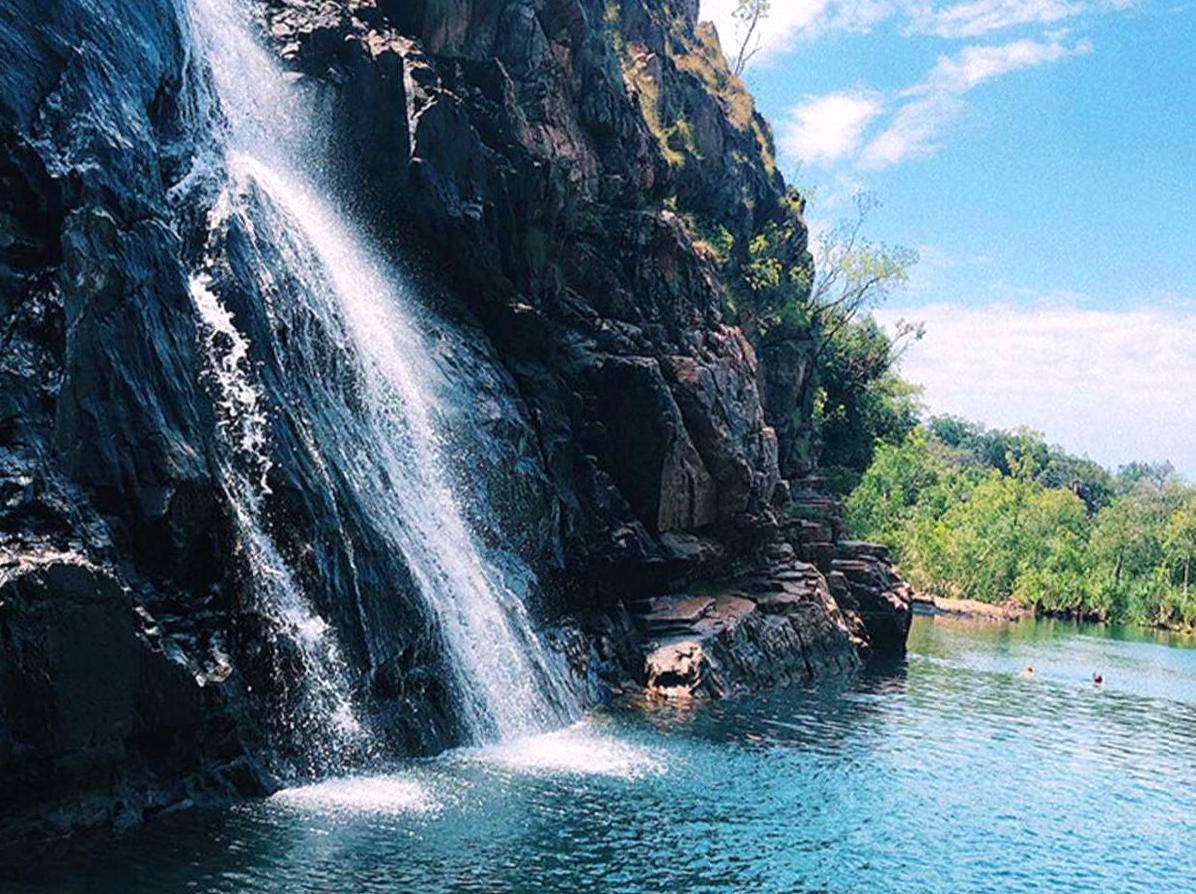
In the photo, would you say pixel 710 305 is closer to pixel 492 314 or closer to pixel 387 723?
pixel 492 314

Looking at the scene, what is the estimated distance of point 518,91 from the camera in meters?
43.8

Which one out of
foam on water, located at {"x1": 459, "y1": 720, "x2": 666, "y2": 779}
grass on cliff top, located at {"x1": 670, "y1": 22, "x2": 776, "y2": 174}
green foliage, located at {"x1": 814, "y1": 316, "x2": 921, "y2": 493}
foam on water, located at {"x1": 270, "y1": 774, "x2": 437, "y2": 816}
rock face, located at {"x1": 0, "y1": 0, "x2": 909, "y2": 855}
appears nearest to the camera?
rock face, located at {"x1": 0, "y1": 0, "x2": 909, "y2": 855}

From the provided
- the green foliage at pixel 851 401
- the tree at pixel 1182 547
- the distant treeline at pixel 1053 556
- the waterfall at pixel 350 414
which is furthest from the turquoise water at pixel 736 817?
the tree at pixel 1182 547

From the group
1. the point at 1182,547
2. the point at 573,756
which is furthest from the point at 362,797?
the point at 1182,547

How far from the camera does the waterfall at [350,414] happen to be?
22875 mm

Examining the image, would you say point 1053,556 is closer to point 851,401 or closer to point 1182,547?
point 1182,547

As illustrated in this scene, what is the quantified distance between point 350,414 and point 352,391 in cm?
97

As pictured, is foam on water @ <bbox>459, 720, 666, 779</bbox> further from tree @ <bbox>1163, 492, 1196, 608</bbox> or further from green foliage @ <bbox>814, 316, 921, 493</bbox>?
tree @ <bbox>1163, 492, 1196, 608</bbox>

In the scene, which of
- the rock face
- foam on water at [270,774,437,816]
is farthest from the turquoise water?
the rock face

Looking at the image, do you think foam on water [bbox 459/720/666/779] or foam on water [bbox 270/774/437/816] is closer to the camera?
foam on water [bbox 270/774/437/816]

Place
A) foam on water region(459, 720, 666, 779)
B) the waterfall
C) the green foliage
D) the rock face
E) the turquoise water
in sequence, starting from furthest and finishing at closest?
1. the green foliage
2. foam on water region(459, 720, 666, 779)
3. the waterfall
4. the rock face
5. the turquoise water

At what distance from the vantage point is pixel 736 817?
2298 centimetres

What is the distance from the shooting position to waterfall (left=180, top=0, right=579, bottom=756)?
22.9 metres

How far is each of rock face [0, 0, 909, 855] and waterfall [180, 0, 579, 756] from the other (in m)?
0.49
